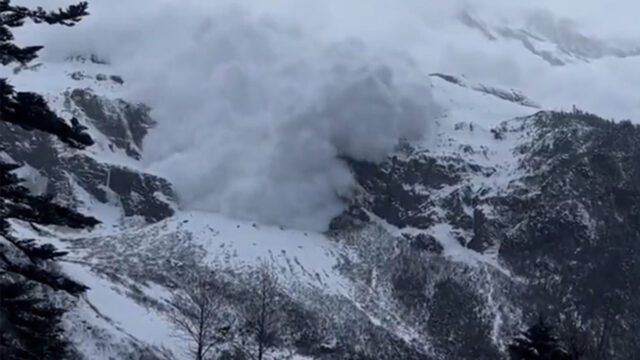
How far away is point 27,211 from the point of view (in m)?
21.7

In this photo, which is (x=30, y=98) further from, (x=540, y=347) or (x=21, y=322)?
(x=540, y=347)

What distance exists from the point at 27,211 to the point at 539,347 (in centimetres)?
2795

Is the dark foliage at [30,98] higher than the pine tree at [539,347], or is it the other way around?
the pine tree at [539,347]

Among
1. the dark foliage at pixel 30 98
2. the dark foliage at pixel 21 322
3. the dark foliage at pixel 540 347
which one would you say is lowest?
the dark foliage at pixel 21 322

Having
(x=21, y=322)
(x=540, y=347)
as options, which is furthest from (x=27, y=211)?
(x=540, y=347)

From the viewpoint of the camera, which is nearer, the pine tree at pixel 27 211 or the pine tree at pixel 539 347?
the pine tree at pixel 27 211

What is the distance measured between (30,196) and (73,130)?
1.62 metres

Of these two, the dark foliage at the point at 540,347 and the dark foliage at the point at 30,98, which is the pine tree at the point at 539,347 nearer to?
the dark foliage at the point at 540,347

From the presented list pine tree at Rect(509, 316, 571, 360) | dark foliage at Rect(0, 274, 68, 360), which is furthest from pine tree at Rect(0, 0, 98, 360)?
pine tree at Rect(509, 316, 571, 360)

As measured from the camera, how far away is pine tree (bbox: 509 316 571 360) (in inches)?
1727

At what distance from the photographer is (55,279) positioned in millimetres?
21594

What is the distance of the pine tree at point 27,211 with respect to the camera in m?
21.3

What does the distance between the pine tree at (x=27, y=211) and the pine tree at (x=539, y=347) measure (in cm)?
2667

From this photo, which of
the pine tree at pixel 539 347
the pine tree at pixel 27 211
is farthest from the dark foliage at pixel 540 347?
the pine tree at pixel 27 211
